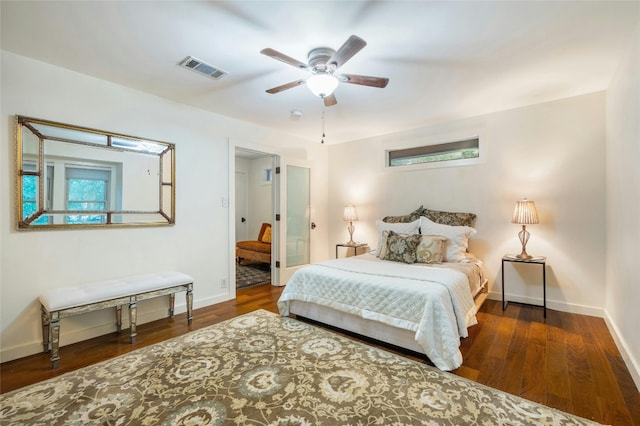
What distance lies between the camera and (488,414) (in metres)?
1.66

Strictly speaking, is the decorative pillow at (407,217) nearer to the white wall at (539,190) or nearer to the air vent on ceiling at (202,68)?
the white wall at (539,190)

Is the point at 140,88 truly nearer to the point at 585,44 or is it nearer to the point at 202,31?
the point at 202,31

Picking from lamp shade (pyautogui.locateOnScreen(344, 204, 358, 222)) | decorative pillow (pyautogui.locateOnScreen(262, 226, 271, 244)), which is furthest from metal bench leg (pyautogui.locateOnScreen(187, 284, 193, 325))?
decorative pillow (pyautogui.locateOnScreen(262, 226, 271, 244))

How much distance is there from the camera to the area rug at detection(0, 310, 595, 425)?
64.2 inches

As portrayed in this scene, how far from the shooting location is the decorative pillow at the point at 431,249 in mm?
3297

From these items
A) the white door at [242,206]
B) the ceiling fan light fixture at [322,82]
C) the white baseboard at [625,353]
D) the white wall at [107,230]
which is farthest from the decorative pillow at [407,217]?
the white door at [242,206]

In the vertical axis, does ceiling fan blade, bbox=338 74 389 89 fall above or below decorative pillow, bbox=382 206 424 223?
above

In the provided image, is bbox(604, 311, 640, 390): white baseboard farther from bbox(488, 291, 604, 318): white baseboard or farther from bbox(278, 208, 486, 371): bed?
bbox(278, 208, 486, 371): bed

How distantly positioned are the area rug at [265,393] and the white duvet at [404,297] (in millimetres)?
241

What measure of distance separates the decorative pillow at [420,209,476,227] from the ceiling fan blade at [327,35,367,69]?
272 cm

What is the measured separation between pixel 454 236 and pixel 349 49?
105 inches

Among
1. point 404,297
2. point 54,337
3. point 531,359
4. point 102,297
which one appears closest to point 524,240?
point 531,359

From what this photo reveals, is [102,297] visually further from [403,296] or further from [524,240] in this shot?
[524,240]

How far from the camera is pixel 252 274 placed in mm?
5441
